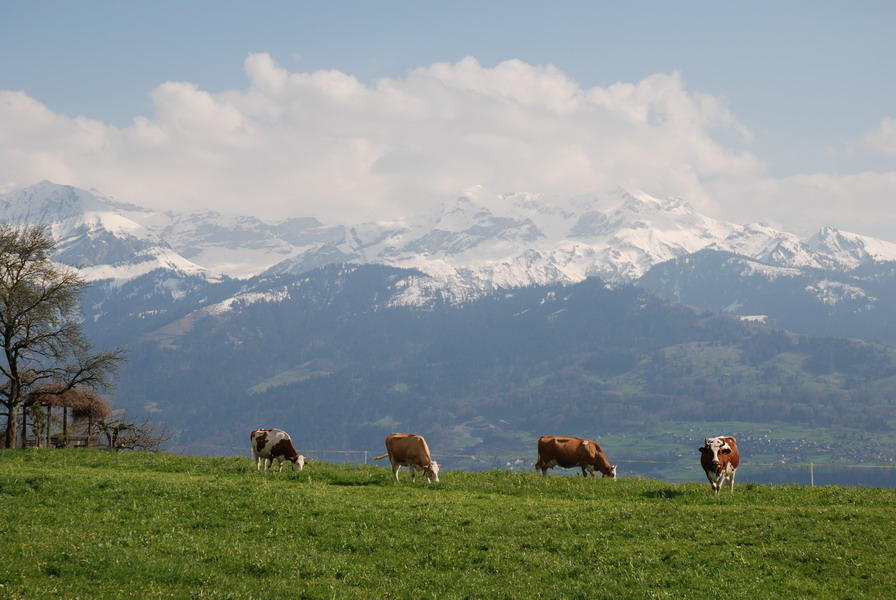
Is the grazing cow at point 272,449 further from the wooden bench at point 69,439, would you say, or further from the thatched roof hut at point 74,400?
the thatched roof hut at point 74,400

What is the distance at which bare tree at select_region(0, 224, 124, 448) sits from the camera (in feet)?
188

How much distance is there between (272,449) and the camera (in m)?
43.5

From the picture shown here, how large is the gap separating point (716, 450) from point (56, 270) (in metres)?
47.3

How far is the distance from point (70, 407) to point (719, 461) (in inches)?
2158

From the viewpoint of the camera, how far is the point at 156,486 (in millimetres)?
34281

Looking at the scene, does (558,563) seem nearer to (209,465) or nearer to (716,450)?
(716,450)

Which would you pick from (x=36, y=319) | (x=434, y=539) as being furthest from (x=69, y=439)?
(x=434, y=539)

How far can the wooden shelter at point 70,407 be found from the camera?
64.0 meters

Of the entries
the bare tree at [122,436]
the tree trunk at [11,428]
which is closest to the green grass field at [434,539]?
the tree trunk at [11,428]

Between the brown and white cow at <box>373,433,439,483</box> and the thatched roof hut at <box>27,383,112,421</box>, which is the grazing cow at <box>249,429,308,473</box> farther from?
the thatched roof hut at <box>27,383,112,421</box>

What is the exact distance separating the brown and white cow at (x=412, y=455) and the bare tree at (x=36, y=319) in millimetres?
28711

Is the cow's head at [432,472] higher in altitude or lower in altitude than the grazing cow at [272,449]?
lower

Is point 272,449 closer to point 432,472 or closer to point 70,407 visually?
point 432,472

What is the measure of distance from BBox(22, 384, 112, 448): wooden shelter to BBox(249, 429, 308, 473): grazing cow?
24984 millimetres
